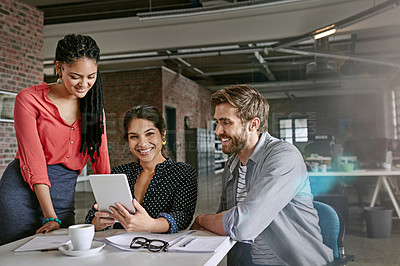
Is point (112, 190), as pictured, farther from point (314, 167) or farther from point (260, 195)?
point (314, 167)

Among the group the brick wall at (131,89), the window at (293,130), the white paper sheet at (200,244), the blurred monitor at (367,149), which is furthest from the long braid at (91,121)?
the brick wall at (131,89)

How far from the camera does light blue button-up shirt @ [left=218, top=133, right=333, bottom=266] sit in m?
1.40

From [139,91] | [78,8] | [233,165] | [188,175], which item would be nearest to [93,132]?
[188,175]

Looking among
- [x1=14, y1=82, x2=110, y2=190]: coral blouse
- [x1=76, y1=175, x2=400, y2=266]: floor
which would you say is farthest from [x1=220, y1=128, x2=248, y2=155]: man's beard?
[x1=76, y1=175, x2=400, y2=266]: floor

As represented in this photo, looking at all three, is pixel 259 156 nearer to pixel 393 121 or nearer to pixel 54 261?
pixel 54 261

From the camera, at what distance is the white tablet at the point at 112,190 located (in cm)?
126

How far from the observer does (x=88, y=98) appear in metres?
1.70

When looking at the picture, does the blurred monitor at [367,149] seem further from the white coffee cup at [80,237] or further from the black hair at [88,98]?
the white coffee cup at [80,237]

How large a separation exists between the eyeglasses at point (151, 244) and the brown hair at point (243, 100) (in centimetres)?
75

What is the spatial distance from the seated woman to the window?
10.0 ft

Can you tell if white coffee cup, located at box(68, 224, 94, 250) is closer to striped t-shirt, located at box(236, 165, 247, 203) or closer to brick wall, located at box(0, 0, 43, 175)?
striped t-shirt, located at box(236, 165, 247, 203)

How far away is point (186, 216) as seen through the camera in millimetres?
1618

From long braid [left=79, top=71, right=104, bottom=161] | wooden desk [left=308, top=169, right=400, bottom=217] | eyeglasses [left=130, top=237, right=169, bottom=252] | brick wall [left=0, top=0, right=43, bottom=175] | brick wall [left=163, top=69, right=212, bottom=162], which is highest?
brick wall [left=0, top=0, right=43, bottom=175]

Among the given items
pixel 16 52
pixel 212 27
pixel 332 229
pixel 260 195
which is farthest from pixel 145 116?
pixel 212 27
